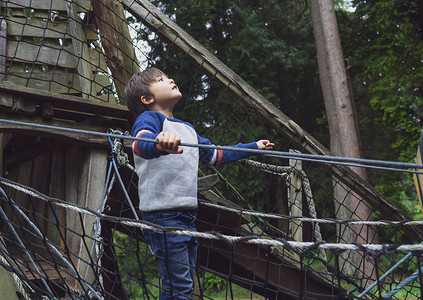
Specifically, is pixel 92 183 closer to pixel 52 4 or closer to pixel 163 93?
pixel 163 93

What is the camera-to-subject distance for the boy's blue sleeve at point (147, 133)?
1.84 meters

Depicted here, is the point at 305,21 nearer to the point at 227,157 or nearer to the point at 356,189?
the point at 356,189

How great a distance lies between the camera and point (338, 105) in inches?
291

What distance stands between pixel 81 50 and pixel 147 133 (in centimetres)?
153

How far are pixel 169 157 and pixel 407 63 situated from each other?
743cm

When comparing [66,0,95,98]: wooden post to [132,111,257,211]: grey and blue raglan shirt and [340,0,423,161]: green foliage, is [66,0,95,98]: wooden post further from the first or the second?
[340,0,423,161]: green foliage

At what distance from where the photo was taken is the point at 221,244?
335cm

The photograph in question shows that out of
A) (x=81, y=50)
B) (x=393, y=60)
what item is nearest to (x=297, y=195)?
(x=81, y=50)

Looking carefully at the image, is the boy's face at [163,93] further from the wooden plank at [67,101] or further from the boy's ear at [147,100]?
the wooden plank at [67,101]

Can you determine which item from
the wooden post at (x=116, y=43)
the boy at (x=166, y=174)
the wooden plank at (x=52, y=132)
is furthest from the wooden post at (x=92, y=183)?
the boy at (x=166, y=174)

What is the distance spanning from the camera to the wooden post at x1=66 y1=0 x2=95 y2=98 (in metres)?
3.17

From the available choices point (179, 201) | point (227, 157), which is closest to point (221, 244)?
point (227, 157)

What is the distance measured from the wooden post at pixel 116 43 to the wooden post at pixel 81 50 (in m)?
0.18

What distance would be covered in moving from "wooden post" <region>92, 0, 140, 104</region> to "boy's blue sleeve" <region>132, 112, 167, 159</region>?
1053 mm
